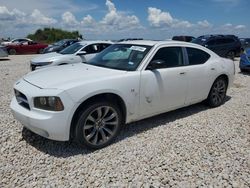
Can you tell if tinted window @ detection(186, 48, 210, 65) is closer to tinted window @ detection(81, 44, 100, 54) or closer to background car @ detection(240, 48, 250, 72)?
tinted window @ detection(81, 44, 100, 54)

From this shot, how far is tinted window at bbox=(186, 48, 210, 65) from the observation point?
473 centimetres

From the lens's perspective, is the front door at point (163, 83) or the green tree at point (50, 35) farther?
the green tree at point (50, 35)

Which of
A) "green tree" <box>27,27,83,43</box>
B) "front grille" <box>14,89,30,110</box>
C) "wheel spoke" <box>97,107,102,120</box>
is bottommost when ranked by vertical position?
"wheel spoke" <box>97,107,102,120</box>

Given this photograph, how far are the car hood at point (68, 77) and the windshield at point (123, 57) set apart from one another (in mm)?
226

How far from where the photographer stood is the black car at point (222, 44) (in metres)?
14.1

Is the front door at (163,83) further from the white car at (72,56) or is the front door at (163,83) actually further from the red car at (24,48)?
the red car at (24,48)

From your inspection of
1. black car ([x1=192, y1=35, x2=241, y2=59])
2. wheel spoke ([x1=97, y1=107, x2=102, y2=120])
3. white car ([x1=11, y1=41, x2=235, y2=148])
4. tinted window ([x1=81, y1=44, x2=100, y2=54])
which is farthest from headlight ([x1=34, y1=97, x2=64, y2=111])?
black car ([x1=192, y1=35, x2=241, y2=59])

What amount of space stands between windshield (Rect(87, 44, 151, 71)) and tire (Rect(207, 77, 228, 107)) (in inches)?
81.2

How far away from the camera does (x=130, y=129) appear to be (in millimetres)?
4180

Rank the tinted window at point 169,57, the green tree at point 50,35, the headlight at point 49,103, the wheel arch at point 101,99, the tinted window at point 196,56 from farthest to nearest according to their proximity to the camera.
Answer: the green tree at point 50,35
the tinted window at point 196,56
the tinted window at point 169,57
the wheel arch at point 101,99
the headlight at point 49,103

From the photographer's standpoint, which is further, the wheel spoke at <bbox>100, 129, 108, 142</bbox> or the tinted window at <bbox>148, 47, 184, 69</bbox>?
the tinted window at <bbox>148, 47, 184, 69</bbox>

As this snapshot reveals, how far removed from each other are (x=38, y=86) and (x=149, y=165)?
183cm

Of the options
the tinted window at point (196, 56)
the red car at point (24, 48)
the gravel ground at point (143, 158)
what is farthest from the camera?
the red car at point (24, 48)

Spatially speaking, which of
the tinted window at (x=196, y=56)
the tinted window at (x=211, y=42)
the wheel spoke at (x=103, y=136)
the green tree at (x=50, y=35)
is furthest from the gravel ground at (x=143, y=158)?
the green tree at (x=50, y=35)
